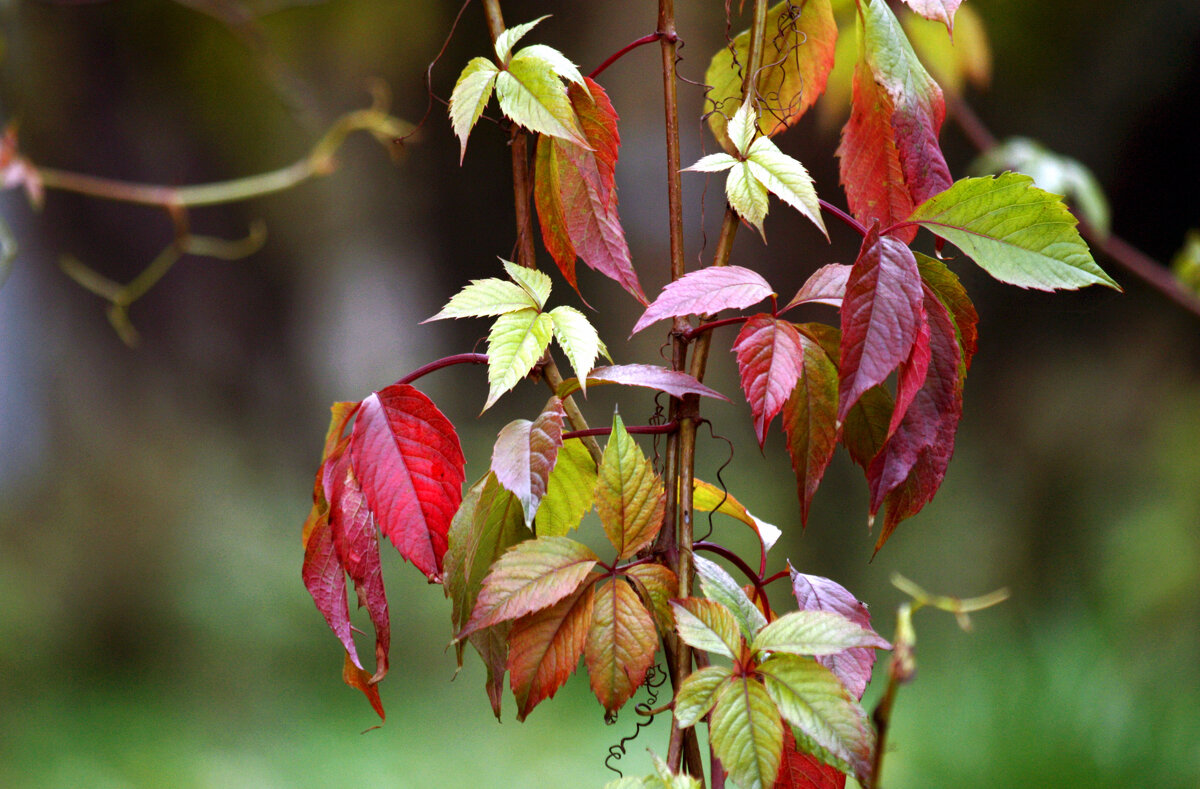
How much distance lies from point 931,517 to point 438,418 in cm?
115

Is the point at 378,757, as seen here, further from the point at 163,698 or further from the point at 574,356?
the point at 574,356

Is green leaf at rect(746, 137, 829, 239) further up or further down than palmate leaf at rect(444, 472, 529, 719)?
further up

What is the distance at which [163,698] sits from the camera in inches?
44.4

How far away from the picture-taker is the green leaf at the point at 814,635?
203 mm

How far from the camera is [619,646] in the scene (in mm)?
231

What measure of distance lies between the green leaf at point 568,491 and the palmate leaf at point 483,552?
0.01 meters

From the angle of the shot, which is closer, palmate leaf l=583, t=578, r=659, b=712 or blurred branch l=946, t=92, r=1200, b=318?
palmate leaf l=583, t=578, r=659, b=712

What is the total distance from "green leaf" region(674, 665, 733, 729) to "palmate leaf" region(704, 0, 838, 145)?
19 cm

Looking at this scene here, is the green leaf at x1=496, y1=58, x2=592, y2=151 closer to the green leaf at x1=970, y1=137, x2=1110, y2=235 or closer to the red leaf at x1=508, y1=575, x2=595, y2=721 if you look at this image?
the red leaf at x1=508, y1=575, x2=595, y2=721

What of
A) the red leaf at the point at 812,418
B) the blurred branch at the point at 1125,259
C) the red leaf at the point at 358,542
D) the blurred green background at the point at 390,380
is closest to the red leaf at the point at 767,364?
the red leaf at the point at 812,418

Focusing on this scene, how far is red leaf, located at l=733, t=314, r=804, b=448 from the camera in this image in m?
0.22

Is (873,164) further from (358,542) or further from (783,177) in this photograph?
(358,542)

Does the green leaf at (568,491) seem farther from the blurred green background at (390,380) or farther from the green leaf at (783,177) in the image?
the blurred green background at (390,380)

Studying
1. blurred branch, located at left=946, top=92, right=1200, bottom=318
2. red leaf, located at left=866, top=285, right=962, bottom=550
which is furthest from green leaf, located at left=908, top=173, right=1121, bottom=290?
blurred branch, located at left=946, top=92, right=1200, bottom=318
